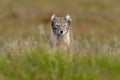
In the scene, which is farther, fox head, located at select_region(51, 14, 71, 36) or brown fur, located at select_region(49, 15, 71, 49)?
fox head, located at select_region(51, 14, 71, 36)

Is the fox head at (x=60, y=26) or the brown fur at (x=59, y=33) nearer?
the brown fur at (x=59, y=33)

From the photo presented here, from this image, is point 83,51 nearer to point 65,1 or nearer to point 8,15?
point 8,15

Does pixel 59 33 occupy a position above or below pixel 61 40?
above

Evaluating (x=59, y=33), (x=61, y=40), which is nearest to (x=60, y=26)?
(x=59, y=33)

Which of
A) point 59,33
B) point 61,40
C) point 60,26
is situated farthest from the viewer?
point 60,26

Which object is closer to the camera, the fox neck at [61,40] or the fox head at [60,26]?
the fox neck at [61,40]

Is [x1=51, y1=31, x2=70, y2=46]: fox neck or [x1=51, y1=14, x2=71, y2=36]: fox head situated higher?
[x1=51, y1=14, x2=71, y2=36]: fox head

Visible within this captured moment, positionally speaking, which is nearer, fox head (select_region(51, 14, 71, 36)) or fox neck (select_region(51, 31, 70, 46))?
fox neck (select_region(51, 31, 70, 46))

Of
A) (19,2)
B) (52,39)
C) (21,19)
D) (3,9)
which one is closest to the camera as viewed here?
(52,39)

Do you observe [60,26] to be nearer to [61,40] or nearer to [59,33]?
[59,33]

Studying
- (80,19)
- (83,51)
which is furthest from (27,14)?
(83,51)

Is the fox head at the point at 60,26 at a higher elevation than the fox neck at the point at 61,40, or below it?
higher

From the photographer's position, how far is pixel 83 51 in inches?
373

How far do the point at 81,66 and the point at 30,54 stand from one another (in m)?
0.81
